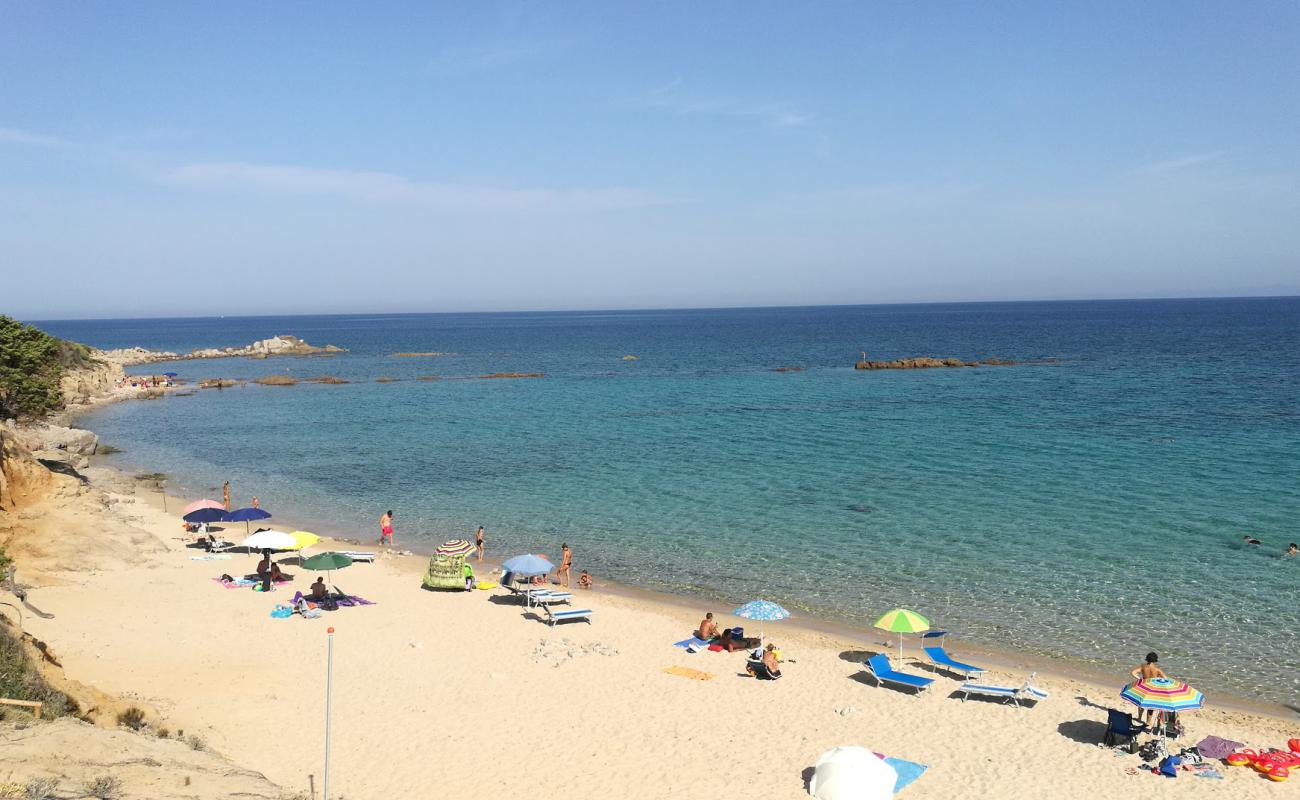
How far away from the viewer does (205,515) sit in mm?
26266

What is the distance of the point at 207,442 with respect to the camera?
47.9 metres

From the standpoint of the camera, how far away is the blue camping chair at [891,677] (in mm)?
16156

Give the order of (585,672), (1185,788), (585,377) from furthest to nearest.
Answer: (585,377)
(585,672)
(1185,788)

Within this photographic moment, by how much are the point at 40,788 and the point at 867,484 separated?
28718 millimetres

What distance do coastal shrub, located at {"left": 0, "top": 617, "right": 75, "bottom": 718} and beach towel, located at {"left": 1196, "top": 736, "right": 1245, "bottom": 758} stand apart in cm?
1650

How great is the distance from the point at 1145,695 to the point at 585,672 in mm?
9910

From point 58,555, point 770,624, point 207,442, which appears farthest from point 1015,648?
point 207,442

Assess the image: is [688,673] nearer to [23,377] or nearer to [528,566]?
[528,566]

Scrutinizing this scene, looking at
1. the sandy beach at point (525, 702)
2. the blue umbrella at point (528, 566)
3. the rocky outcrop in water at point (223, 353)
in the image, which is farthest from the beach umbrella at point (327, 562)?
the rocky outcrop in water at point (223, 353)

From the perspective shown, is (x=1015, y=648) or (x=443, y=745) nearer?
(x=443, y=745)

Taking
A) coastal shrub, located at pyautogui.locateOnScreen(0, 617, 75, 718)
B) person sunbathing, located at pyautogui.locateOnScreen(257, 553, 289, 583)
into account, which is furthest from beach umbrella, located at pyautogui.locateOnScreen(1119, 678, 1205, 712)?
person sunbathing, located at pyautogui.locateOnScreen(257, 553, 289, 583)

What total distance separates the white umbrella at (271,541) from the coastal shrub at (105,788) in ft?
50.4

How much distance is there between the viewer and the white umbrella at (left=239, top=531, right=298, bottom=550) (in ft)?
75.1

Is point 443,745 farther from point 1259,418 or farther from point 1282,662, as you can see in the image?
point 1259,418
